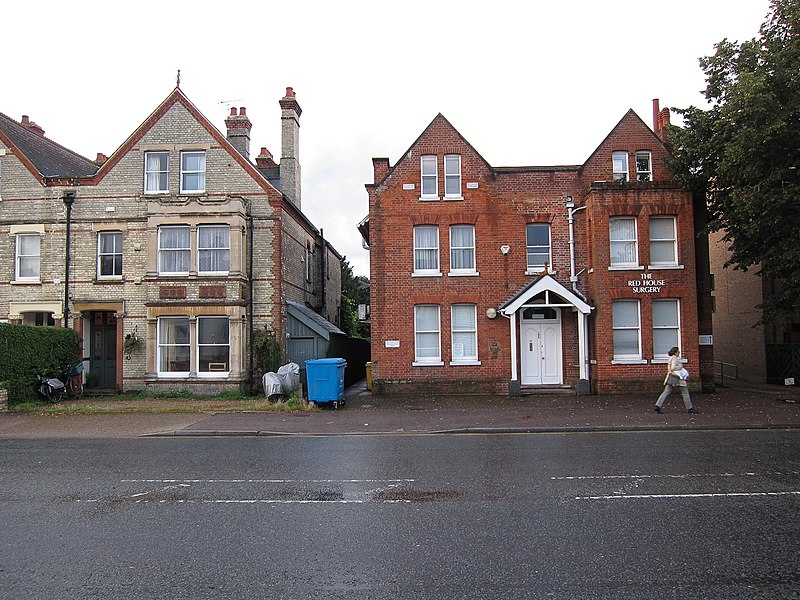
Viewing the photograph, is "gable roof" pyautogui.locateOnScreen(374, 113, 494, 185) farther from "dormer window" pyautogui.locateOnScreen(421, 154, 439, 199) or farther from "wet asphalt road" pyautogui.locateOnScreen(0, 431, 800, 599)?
"wet asphalt road" pyautogui.locateOnScreen(0, 431, 800, 599)

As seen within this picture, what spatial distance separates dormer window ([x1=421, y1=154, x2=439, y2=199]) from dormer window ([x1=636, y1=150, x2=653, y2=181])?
6.75m

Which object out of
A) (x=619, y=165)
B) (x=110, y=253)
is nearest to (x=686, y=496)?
(x=619, y=165)

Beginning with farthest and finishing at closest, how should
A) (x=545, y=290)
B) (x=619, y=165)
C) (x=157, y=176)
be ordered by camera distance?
(x=157, y=176) → (x=619, y=165) → (x=545, y=290)

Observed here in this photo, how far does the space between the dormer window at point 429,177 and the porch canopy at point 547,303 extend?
4440 millimetres

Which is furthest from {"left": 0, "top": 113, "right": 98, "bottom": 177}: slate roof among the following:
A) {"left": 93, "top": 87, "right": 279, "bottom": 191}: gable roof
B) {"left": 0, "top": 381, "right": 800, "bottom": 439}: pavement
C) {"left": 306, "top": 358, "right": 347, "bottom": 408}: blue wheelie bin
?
{"left": 306, "top": 358, "right": 347, "bottom": 408}: blue wheelie bin

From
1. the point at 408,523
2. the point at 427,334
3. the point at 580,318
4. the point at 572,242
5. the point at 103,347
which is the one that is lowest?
the point at 408,523

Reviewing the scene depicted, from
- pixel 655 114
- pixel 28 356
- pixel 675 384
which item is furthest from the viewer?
pixel 655 114

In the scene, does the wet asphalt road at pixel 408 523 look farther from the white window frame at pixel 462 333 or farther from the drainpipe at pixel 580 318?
the white window frame at pixel 462 333

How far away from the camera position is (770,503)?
7164 millimetres

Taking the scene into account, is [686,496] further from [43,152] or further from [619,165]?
[43,152]

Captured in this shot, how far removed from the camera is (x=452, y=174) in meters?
20.8

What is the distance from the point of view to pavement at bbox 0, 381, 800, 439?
44.8ft

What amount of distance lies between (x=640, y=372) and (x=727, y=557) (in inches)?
578

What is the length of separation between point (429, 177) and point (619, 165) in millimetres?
6366
